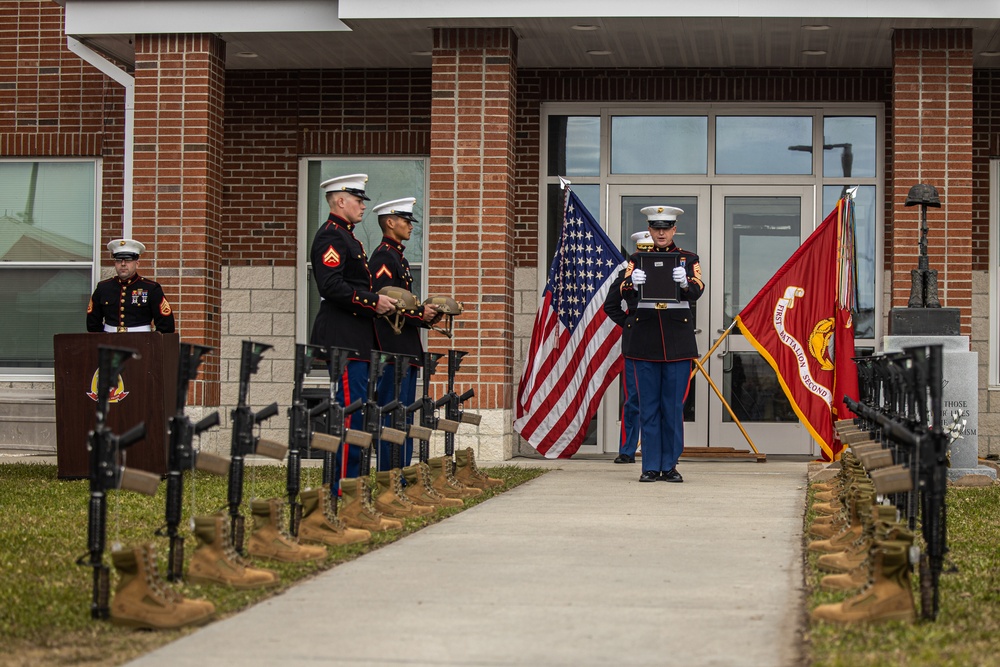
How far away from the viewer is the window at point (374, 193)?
46.2 ft

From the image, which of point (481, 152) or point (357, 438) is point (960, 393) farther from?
point (357, 438)

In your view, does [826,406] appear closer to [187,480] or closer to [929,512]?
[187,480]

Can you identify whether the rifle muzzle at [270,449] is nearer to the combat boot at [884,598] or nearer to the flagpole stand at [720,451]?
the combat boot at [884,598]

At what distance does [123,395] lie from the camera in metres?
9.91

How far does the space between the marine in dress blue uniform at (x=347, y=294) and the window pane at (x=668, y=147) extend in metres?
5.62

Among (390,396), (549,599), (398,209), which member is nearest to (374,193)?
(398,209)

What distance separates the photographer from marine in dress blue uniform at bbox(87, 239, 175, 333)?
11430 millimetres

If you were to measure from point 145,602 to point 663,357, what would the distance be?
6.01m

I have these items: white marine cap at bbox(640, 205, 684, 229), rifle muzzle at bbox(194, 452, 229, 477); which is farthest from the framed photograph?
rifle muzzle at bbox(194, 452, 229, 477)

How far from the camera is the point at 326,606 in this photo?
524 centimetres

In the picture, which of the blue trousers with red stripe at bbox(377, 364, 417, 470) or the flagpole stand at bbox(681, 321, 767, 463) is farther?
the flagpole stand at bbox(681, 321, 767, 463)

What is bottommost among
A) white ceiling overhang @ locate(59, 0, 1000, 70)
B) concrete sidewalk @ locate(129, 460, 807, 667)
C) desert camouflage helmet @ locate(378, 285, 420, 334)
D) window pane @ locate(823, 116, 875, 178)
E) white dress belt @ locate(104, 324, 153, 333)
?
concrete sidewalk @ locate(129, 460, 807, 667)

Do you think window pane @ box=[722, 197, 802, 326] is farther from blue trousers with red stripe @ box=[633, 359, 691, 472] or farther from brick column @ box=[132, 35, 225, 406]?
brick column @ box=[132, 35, 225, 406]

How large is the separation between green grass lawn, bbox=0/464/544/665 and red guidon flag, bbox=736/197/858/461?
2.23m
